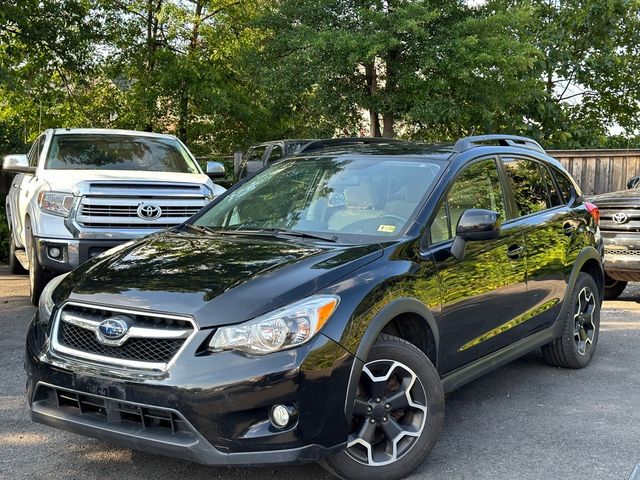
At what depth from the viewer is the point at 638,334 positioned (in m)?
6.95

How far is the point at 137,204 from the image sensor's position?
23.3 feet

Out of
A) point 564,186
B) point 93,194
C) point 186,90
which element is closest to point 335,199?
point 564,186

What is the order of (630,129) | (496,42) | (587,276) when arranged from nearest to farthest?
(587,276)
(496,42)
(630,129)

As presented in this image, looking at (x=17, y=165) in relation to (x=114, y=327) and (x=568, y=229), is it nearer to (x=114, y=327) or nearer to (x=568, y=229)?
(x=114, y=327)

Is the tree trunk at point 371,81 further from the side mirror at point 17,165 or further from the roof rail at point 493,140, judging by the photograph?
the roof rail at point 493,140

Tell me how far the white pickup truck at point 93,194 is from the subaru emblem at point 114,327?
3.70 metres

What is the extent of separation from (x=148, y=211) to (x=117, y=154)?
1.45 metres

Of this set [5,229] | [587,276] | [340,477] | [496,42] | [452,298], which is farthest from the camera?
[496,42]

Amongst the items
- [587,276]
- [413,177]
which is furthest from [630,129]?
[413,177]

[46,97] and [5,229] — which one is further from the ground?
[46,97]

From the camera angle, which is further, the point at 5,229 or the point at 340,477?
the point at 5,229

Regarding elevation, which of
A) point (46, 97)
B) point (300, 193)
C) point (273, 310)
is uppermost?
point (46, 97)

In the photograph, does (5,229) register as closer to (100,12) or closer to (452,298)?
(100,12)

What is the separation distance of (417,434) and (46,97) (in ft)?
48.4
